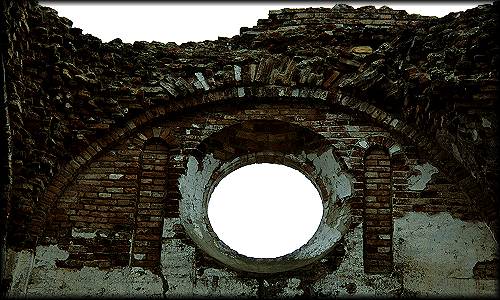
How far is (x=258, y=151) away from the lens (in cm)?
1132

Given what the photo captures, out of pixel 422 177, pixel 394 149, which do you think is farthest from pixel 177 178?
pixel 422 177

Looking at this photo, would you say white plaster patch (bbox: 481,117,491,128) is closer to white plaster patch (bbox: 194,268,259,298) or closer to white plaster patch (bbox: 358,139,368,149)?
white plaster patch (bbox: 358,139,368,149)

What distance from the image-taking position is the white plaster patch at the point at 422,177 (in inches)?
419

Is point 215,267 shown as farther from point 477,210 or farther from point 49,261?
point 477,210

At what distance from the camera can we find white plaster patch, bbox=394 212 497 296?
997cm

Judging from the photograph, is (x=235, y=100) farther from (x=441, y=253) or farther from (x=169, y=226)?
(x=441, y=253)

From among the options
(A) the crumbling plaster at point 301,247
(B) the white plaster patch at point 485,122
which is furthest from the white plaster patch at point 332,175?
(B) the white plaster patch at point 485,122

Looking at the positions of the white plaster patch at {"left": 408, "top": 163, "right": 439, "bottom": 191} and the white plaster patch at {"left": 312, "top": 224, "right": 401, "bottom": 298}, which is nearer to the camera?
the white plaster patch at {"left": 312, "top": 224, "right": 401, "bottom": 298}

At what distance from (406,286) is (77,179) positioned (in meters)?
3.36

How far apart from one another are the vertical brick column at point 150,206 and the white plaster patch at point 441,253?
2.27 m

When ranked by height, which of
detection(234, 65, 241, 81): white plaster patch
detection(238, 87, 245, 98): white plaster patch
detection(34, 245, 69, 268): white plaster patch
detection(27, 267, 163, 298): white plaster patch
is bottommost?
detection(27, 267, 163, 298): white plaster patch

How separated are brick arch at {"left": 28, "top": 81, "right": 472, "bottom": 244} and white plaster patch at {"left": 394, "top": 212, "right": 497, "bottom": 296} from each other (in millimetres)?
766

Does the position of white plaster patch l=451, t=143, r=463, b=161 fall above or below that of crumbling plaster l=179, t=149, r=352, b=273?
above

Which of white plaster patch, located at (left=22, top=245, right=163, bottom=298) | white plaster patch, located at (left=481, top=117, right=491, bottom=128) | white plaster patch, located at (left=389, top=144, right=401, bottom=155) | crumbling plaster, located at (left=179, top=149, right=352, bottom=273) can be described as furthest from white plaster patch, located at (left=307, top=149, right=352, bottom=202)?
white plaster patch, located at (left=22, top=245, right=163, bottom=298)
